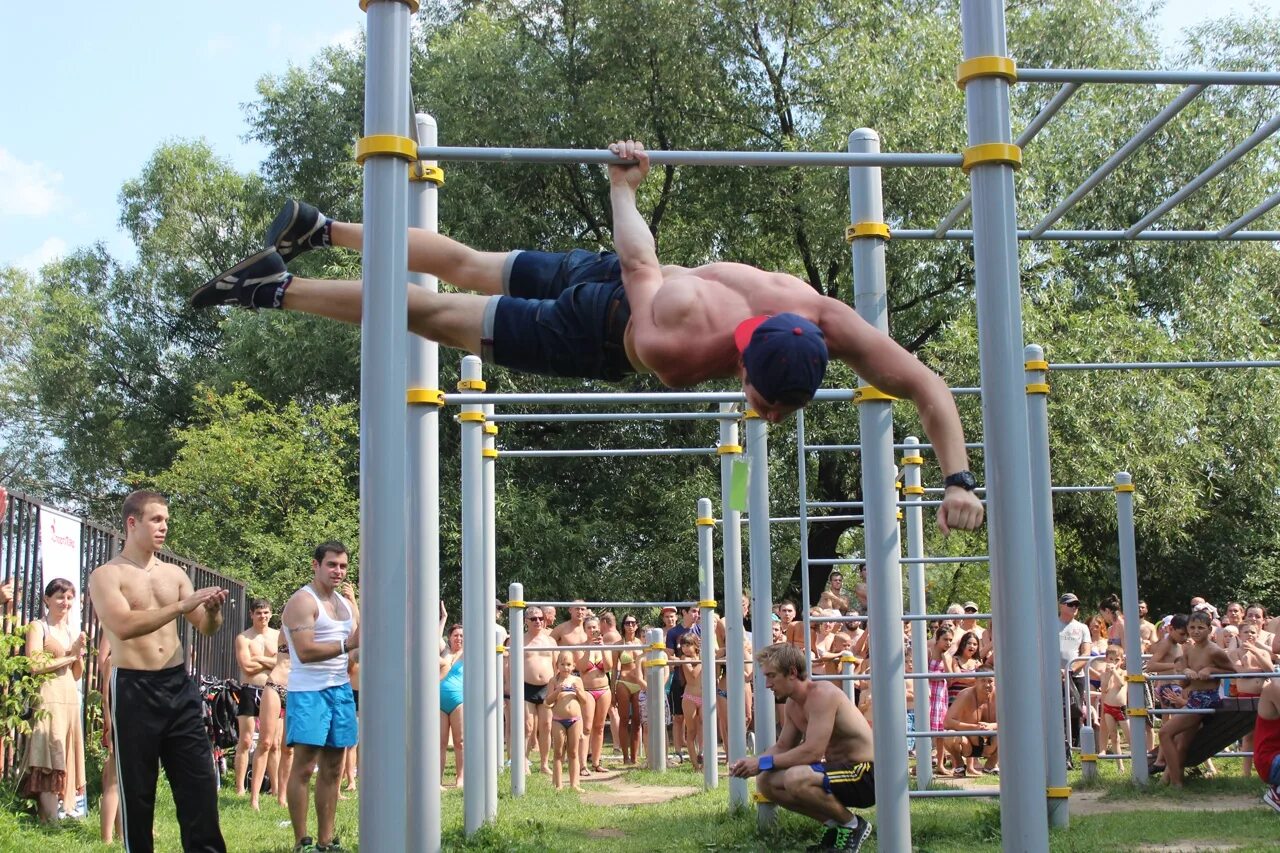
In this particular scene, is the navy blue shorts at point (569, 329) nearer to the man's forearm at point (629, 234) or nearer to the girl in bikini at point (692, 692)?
the man's forearm at point (629, 234)

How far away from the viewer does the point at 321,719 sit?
6.55 metres

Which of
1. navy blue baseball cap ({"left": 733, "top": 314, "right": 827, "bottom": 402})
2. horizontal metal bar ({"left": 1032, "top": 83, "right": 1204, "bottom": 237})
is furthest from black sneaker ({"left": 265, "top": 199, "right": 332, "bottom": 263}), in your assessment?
horizontal metal bar ({"left": 1032, "top": 83, "right": 1204, "bottom": 237})

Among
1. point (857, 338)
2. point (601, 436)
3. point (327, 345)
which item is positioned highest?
point (327, 345)

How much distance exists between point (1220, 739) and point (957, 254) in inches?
389

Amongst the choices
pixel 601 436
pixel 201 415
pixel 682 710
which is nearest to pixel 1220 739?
pixel 682 710

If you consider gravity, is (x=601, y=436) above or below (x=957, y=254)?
below

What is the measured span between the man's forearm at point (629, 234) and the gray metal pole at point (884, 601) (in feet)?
6.11

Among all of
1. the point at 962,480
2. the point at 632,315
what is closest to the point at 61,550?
the point at 632,315

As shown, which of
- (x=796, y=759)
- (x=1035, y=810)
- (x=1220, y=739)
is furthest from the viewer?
(x=1220, y=739)

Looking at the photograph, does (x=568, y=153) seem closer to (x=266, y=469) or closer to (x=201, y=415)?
(x=266, y=469)

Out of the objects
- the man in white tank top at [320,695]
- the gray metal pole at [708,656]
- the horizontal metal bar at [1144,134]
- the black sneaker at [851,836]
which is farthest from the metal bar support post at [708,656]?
the horizontal metal bar at [1144,134]

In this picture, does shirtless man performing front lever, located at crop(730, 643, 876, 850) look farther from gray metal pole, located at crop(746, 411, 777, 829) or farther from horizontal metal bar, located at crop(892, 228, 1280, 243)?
horizontal metal bar, located at crop(892, 228, 1280, 243)

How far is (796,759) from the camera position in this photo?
669 centimetres

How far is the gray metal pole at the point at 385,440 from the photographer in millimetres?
3531
